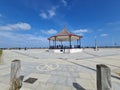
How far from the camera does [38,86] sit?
4.20 meters

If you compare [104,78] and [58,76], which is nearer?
[104,78]

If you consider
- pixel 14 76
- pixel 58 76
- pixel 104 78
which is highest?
pixel 104 78

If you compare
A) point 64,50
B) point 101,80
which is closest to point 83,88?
point 101,80

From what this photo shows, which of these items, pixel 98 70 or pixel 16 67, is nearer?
pixel 98 70

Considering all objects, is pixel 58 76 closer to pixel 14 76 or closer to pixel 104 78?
pixel 14 76

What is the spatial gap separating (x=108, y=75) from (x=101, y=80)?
0.26 meters

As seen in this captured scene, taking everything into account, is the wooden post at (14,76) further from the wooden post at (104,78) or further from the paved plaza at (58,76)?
the wooden post at (104,78)

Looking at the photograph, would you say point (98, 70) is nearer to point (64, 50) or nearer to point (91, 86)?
point (91, 86)

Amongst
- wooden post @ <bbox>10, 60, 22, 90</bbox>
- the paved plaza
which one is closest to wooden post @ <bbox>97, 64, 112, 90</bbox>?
the paved plaza

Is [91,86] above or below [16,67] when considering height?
below

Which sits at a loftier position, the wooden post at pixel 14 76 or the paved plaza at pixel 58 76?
the wooden post at pixel 14 76

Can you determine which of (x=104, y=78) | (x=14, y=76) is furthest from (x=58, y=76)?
(x=104, y=78)

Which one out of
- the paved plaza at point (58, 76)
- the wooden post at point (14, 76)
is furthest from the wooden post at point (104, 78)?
the wooden post at point (14, 76)

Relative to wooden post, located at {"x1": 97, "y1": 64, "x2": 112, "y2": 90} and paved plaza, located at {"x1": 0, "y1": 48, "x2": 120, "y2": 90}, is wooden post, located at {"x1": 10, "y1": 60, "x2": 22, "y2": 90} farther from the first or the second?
wooden post, located at {"x1": 97, "y1": 64, "x2": 112, "y2": 90}
